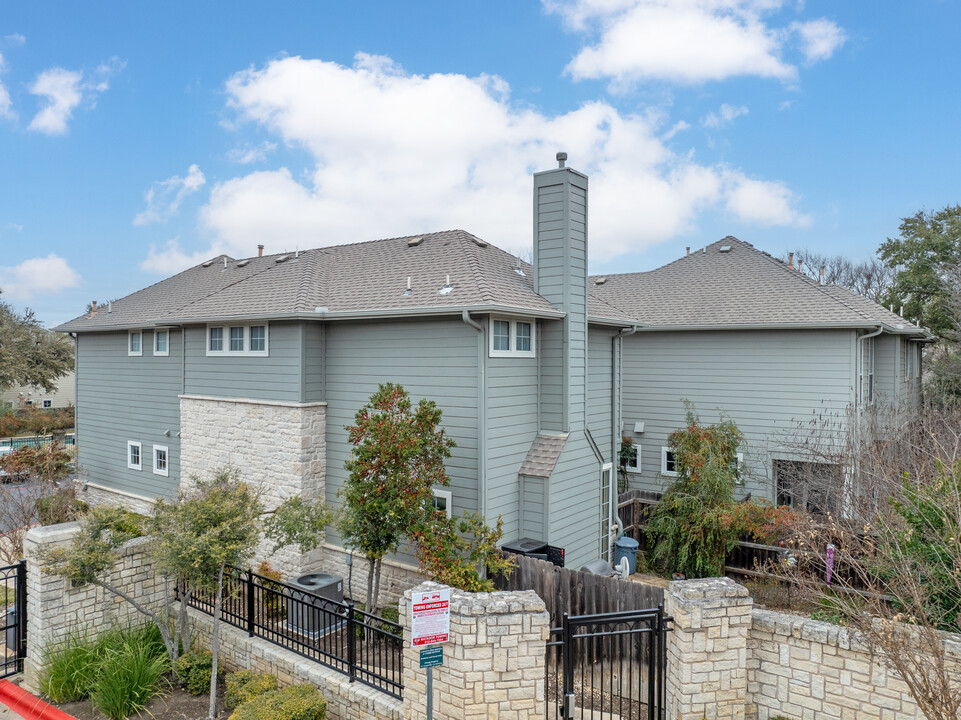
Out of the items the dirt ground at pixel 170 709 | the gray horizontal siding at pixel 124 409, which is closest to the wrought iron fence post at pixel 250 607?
the dirt ground at pixel 170 709

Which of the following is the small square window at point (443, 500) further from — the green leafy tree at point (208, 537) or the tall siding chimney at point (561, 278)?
the green leafy tree at point (208, 537)

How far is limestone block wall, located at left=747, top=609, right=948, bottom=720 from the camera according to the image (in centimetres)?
650

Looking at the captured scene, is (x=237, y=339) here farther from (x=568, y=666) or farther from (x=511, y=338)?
(x=568, y=666)

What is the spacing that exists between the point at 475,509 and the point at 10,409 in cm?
4161

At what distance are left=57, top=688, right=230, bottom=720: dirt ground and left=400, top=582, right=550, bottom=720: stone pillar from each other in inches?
151

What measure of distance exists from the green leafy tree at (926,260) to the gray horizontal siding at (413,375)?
23.0m

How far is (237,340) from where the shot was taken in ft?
45.2

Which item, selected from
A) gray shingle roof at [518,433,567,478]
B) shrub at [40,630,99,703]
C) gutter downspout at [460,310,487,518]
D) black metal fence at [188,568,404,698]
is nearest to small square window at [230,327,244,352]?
black metal fence at [188,568,404,698]

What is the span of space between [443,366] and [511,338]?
1.43 metres

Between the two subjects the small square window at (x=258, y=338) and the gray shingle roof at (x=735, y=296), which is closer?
the small square window at (x=258, y=338)

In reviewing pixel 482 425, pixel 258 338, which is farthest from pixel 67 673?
pixel 482 425

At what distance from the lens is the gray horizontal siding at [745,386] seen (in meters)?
15.8

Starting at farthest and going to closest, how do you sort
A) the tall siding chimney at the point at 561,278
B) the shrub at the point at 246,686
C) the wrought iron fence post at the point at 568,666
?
the tall siding chimney at the point at 561,278, the shrub at the point at 246,686, the wrought iron fence post at the point at 568,666

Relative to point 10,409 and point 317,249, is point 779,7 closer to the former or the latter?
point 317,249
